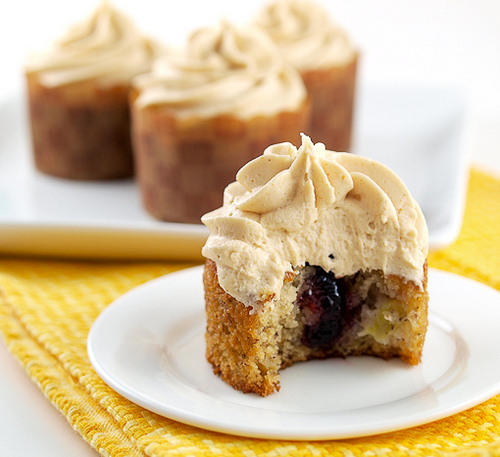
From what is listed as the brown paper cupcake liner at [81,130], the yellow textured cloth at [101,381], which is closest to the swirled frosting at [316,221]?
the yellow textured cloth at [101,381]

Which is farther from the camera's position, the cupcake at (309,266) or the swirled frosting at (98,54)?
the swirled frosting at (98,54)

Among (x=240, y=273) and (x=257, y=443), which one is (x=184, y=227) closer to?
(x=240, y=273)

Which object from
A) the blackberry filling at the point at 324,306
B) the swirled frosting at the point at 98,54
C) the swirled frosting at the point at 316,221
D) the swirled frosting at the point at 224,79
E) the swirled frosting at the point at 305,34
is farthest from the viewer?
the swirled frosting at the point at 305,34

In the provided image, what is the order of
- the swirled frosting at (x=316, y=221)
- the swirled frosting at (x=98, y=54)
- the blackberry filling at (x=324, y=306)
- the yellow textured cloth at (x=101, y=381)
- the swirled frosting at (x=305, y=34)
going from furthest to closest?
the swirled frosting at (x=305, y=34)
the swirled frosting at (x=98, y=54)
the blackberry filling at (x=324, y=306)
the swirled frosting at (x=316, y=221)
the yellow textured cloth at (x=101, y=381)

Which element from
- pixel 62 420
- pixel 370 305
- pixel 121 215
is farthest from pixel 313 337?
pixel 121 215

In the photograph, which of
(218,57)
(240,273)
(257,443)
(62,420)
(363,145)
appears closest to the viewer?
(257,443)

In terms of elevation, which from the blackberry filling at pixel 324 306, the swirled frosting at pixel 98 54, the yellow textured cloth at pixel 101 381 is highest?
the swirled frosting at pixel 98 54

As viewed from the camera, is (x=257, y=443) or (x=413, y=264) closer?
(x=257, y=443)

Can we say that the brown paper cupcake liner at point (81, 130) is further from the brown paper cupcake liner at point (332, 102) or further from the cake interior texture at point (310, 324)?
the cake interior texture at point (310, 324)
